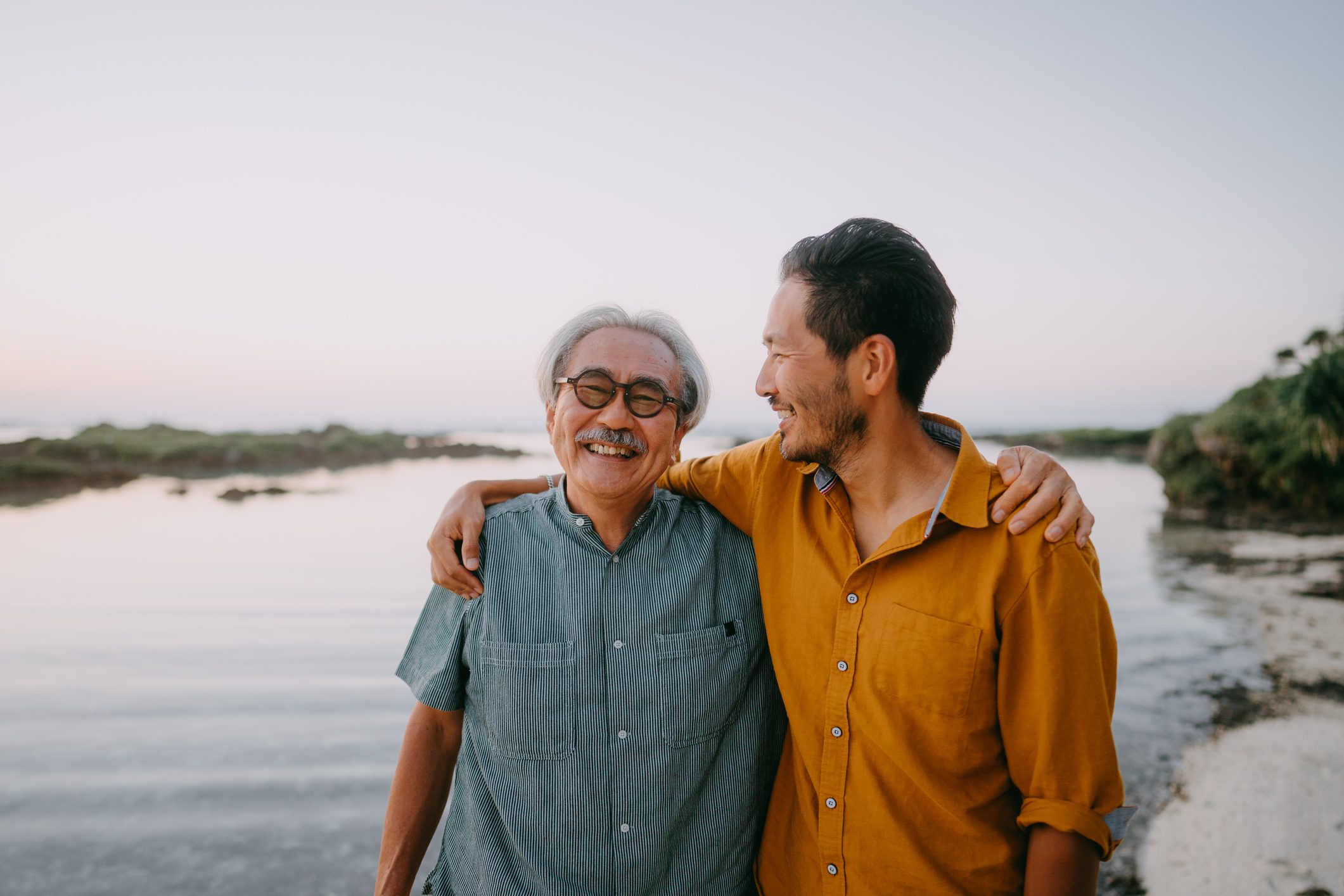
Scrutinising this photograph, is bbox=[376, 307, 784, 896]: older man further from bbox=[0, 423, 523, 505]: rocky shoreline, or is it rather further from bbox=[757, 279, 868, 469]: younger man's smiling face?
bbox=[0, 423, 523, 505]: rocky shoreline

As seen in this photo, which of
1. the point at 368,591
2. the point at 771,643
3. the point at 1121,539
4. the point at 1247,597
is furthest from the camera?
the point at 1121,539

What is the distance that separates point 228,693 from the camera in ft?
18.5

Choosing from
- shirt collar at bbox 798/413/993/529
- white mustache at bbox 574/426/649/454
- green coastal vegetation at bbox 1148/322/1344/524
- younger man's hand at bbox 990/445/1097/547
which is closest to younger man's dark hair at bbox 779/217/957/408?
shirt collar at bbox 798/413/993/529

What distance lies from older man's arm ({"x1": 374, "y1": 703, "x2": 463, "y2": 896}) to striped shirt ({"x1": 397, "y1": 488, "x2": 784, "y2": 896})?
70 mm

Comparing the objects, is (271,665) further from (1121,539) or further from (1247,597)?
(1121,539)

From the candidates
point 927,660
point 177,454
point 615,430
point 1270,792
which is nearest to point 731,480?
point 615,430

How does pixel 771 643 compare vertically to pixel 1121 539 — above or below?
above

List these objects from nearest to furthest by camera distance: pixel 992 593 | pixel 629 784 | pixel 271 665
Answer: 1. pixel 992 593
2. pixel 629 784
3. pixel 271 665

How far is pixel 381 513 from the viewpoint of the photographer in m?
13.8

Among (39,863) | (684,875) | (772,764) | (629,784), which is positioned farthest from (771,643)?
(39,863)

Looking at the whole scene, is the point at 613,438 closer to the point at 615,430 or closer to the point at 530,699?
the point at 615,430

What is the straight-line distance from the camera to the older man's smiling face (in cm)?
213

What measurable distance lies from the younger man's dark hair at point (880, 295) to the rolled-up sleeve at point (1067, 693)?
0.73 metres

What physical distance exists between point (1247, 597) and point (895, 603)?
34.2 feet
